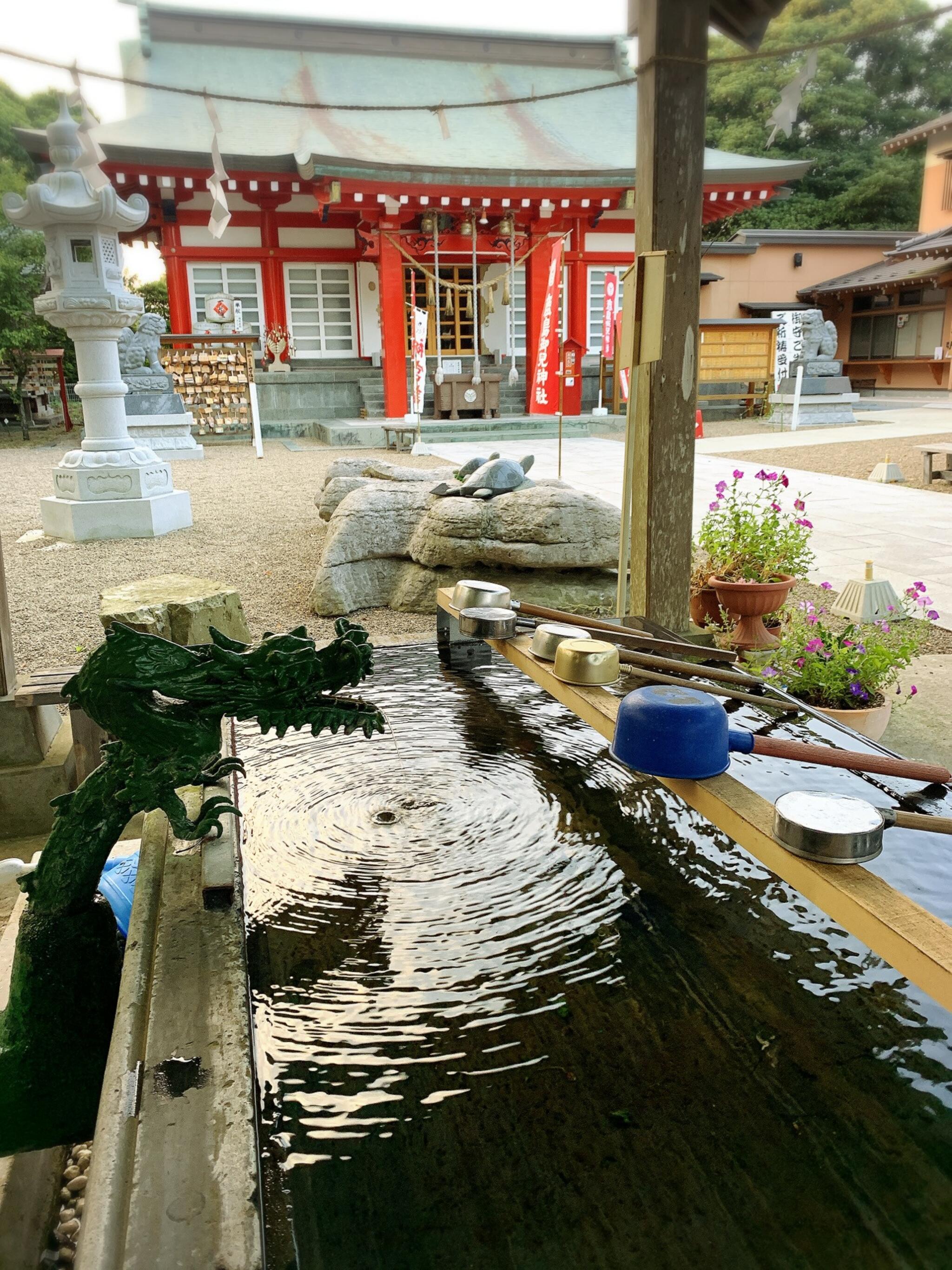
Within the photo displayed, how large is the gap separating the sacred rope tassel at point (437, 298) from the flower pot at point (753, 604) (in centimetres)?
1206

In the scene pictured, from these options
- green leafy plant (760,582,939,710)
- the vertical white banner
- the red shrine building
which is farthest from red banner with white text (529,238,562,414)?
green leafy plant (760,582,939,710)

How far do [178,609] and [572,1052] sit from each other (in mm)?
2812

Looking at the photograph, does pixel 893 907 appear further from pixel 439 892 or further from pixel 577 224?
pixel 577 224

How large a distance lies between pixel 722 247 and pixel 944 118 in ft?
19.1

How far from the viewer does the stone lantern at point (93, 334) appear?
708 centimetres

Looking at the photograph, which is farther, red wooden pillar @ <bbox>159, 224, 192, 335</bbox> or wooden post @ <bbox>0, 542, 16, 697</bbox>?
red wooden pillar @ <bbox>159, 224, 192, 335</bbox>

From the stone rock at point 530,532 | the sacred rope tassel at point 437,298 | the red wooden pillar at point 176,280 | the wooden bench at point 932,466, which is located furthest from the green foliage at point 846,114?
the stone rock at point 530,532

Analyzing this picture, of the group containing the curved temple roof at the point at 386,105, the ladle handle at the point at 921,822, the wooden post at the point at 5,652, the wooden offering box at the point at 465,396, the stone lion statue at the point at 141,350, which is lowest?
the wooden post at the point at 5,652

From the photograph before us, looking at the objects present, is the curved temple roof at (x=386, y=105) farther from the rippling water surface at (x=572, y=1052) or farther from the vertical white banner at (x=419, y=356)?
the rippling water surface at (x=572, y=1052)

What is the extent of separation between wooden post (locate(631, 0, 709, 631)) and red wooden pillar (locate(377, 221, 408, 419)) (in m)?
12.8

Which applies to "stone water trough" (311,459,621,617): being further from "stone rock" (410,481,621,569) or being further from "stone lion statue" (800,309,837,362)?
"stone lion statue" (800,309,837,362)

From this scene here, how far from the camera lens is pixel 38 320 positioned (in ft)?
54.8

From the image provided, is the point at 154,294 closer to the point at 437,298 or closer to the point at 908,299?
the point at 437,298

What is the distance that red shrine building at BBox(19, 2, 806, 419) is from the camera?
1502cm
